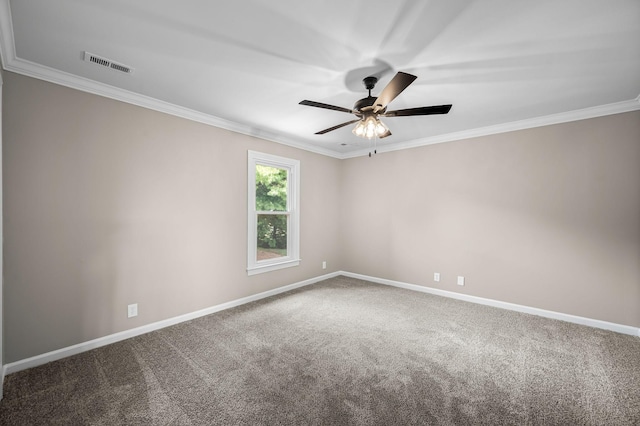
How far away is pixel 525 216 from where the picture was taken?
144 inches

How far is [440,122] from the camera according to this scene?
3.77 m

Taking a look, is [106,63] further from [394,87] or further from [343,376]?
[343,376]

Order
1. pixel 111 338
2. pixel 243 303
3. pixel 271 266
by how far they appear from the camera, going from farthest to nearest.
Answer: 1. pixel 271 266
2. pixel 243 303
3. pixel 111 338

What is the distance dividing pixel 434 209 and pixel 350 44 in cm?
319

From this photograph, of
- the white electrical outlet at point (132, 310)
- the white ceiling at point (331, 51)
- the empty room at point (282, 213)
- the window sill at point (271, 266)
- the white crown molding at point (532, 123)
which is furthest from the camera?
the window sill at point (271, 266)

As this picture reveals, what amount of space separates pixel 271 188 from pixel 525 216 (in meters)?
3.67

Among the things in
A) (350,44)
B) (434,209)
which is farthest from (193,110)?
(434,209)

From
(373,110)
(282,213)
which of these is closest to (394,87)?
(373,110)

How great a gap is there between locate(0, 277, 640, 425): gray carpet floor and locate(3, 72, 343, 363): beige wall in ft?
1.27

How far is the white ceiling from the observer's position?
169 cm

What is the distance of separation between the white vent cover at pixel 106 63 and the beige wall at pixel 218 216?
0.51 m

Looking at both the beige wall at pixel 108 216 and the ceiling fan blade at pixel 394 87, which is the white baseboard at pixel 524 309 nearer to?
the beige wall at pixel 108 216

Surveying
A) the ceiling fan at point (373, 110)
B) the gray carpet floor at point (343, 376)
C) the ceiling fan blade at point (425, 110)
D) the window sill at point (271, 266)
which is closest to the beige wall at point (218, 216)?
the window sill at point (271, 266)

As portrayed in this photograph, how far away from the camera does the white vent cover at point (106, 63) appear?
2.19 m
